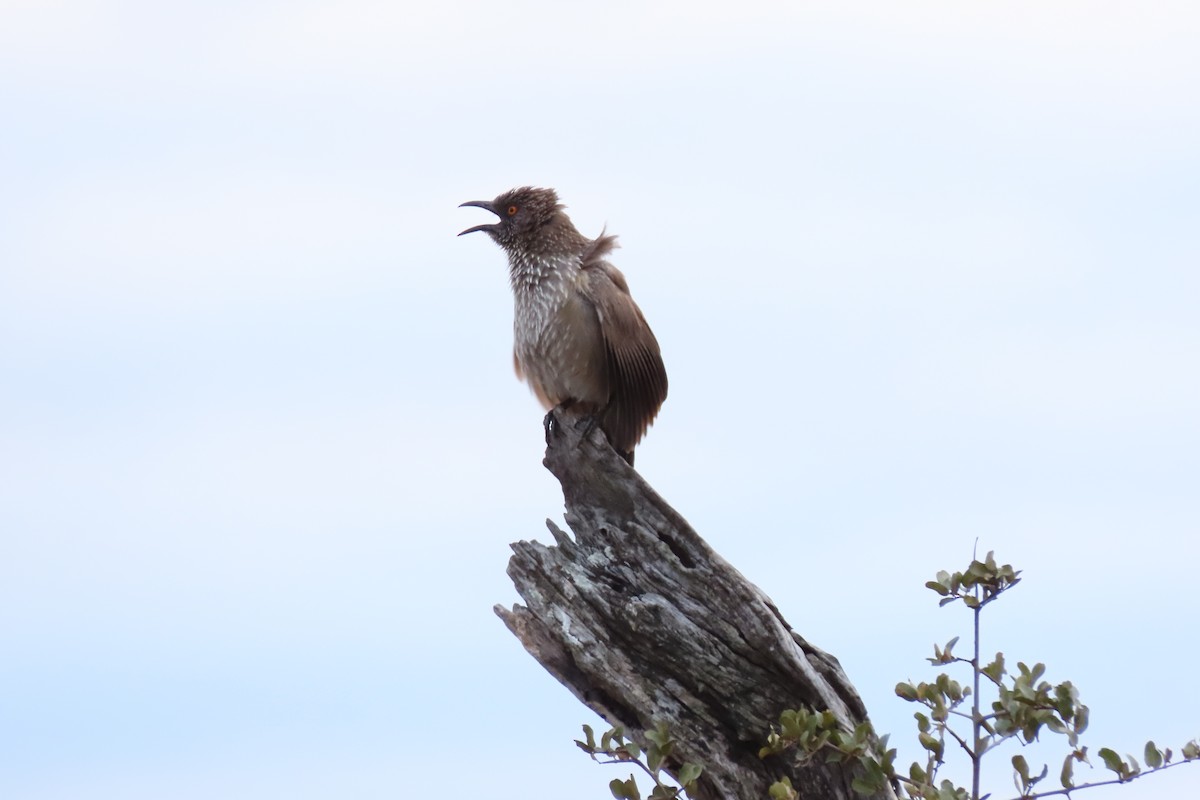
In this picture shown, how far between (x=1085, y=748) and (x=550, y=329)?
3930mm

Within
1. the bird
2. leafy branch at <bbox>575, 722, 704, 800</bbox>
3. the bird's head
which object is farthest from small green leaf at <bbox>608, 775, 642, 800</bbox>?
the bird's head

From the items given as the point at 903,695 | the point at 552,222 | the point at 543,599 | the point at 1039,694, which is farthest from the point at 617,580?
the point at 552,222

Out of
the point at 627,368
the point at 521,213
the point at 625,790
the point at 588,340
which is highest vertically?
the point at 521,213

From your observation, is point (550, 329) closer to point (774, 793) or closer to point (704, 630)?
point (704, 630)

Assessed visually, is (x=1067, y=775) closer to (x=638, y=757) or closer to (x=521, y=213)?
(x=638, y=757)

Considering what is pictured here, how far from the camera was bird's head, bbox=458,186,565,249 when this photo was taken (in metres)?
8.62

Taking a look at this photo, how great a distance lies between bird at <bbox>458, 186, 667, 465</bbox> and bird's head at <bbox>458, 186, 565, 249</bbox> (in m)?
0.18

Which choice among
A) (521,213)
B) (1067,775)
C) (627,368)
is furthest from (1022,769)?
(521,213)

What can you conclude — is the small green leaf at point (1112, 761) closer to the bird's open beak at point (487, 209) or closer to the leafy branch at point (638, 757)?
the leafy branch at point (638, 757)

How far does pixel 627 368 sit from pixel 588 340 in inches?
10.8

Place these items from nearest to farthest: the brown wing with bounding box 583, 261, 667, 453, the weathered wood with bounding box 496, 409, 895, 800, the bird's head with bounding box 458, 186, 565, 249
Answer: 1. the weathered wood with bounding box 496, 409, 895, 800
2. the brown wing with bounding box 583, 261, 667, 453
3. the bird's head with bounding box 458, 186, 565, 249

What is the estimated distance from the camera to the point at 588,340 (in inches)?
312

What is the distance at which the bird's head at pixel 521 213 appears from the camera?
862 centimetres

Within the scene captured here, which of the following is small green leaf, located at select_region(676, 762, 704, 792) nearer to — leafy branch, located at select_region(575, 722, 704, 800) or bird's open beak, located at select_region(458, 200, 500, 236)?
leafy branch, located at select_region(575, 722, 704, 800)
